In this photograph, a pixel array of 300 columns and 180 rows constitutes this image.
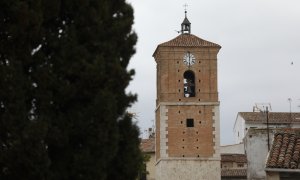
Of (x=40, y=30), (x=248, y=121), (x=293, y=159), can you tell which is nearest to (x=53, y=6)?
(x=40, y=30)

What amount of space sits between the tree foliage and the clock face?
1285 inches

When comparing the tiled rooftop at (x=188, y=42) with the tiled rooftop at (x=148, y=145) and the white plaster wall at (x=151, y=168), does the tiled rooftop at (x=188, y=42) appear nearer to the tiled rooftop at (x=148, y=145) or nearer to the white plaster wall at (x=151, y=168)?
the tiled rooftop at (x=148, y=145)

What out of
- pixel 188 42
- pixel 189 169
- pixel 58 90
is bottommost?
pixel 189 169

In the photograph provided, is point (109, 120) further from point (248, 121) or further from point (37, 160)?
point (248, 121)

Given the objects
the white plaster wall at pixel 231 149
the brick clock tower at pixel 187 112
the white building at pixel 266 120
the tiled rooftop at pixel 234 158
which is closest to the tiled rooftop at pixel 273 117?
the white building at pixel 266 120

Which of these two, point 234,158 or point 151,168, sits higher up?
point 234,158

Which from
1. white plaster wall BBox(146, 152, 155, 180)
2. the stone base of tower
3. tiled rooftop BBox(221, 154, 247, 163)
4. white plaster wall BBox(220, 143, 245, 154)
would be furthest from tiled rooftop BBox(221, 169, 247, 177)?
white plaster wall BBox(220, 143, 245, 154)

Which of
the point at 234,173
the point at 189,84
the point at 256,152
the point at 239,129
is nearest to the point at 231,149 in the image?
the point at 239,129

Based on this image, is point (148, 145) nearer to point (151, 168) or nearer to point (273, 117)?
point (151, 168)

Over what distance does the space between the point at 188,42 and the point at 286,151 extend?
25.8 meters

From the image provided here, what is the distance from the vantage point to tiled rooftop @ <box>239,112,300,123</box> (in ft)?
200

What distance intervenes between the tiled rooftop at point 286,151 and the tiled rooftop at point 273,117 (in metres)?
37.9

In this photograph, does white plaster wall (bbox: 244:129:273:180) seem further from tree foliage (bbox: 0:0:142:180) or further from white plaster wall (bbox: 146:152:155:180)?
white plaster wall (bbox: 146:152:155:180)

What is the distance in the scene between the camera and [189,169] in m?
43.8
